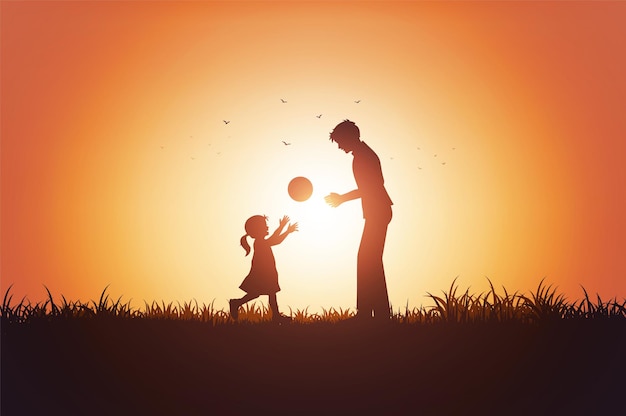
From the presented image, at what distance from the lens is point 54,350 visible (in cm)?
1119

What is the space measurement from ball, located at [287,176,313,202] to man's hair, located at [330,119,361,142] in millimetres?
791

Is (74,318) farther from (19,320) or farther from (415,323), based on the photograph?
(415,323)

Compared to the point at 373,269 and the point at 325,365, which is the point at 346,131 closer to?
the point at 373,269

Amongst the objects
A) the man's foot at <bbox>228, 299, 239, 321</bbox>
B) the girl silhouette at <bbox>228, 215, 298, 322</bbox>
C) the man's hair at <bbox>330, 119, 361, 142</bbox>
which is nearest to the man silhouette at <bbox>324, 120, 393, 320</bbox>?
the man's hair at <bbox>330, 119, 361, 142</bbox>

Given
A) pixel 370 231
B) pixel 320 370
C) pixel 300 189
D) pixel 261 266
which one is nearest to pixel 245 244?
pixel 261 266

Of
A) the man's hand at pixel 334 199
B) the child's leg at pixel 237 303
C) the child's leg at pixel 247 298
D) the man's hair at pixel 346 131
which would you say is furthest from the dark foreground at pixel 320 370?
the man's hair at pixel 346 131

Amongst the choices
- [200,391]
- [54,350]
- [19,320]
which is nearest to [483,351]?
[200,391]

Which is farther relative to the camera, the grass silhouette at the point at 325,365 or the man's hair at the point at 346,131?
the man's hair at the point at 346,131

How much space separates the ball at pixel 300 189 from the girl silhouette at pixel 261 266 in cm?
81

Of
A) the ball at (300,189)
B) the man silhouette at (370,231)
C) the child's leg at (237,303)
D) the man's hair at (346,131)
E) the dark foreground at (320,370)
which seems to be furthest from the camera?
the child's leg at (237,303)

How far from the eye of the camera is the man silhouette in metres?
12.4

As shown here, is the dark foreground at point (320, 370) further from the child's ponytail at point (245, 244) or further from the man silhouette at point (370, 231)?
the child's ponytail at point (245, 244)

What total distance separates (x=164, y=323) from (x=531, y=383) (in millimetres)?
4978

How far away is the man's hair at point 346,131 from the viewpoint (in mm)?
12688
